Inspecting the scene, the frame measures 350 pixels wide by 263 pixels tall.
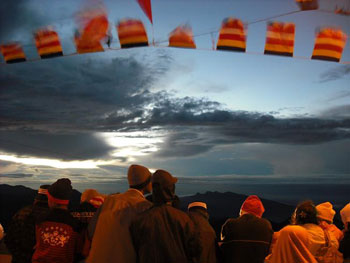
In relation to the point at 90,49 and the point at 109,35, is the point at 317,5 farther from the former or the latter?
the point at 90,49

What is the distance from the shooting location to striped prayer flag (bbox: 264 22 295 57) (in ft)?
18.3

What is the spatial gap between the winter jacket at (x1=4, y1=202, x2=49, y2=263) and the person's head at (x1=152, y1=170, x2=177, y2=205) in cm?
145

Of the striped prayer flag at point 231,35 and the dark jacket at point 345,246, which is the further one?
the striped prayer flag at point 231,35

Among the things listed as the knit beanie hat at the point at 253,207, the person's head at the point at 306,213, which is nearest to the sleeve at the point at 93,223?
the knit beanie hat at the point at 253,207

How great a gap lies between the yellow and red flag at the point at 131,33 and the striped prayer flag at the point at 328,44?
8.57ft

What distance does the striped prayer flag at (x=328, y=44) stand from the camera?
5.59 metres

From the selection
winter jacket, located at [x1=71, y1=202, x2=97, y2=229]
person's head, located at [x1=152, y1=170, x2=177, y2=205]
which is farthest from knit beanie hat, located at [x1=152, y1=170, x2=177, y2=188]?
winter jacket, located at [x1=71, y1=202, x2=97, y2=229]

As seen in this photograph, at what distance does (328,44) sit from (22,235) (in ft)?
16.0

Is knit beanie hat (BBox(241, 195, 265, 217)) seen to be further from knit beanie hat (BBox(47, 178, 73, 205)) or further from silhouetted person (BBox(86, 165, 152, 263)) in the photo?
knit beanie hat (BBox(47, 178, 73, 205))

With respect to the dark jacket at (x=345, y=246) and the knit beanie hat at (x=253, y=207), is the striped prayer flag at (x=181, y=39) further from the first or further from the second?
the dark jacket at (x=345, y=246)

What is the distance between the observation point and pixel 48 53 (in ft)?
19.7

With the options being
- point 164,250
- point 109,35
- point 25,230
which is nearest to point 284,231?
point 164,250

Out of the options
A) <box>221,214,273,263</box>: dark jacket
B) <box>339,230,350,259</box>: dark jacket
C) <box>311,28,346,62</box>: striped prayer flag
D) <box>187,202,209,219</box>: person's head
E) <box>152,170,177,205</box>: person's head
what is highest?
<box>311,28,346,62</box>: striped prayer flag

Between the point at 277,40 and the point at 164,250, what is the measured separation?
161 inches
